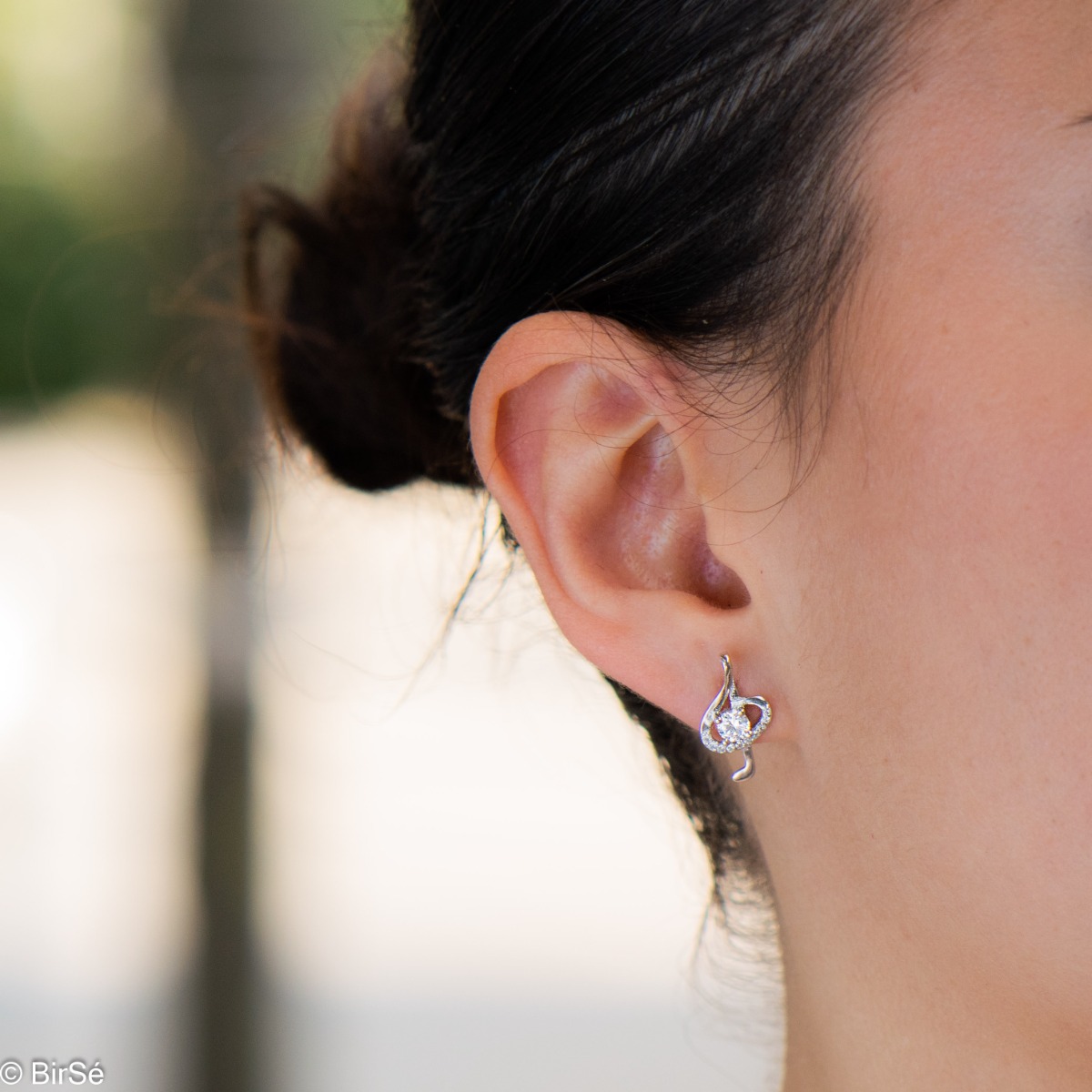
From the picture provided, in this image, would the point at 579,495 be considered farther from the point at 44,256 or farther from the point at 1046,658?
the point at 44,256

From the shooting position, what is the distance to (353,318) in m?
1.16

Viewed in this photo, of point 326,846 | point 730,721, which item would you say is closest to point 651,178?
point 730,721

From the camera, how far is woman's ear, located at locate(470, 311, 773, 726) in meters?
0.79

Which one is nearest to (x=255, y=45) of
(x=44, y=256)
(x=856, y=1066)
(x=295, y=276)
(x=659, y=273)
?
(x=44, y=256)

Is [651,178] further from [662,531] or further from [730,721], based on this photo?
[730,721]

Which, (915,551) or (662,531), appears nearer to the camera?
(915,551)

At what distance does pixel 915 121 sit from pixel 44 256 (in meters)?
1.93

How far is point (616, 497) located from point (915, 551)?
21 centimetres

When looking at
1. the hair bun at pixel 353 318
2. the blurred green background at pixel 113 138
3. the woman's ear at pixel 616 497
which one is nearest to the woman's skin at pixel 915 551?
the woman's ear at pixel 616 497

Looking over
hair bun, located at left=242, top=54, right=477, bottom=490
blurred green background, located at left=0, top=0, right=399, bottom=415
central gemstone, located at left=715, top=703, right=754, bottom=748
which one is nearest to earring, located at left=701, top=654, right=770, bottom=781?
central gemstone, located at left=715, top=703, right=754, bottom=748

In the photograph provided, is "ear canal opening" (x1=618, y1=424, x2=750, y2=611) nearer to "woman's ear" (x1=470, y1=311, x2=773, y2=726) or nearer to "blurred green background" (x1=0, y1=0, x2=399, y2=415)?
"woman's ear" (x1=470, y1=311, x2=773, y2=726)

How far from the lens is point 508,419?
843 mm

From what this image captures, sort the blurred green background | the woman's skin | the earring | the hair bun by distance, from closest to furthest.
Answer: the woman's skin
the earring
the hair bun
the blurred green background

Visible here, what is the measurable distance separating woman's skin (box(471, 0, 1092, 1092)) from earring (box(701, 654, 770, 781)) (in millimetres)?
11
